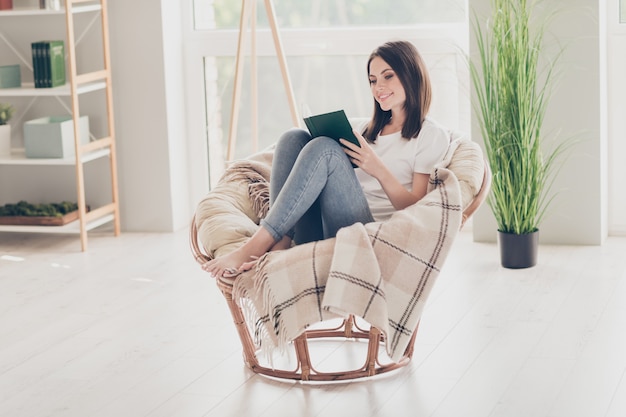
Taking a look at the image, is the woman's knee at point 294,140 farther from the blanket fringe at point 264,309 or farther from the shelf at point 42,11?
the shelf at point 42,11

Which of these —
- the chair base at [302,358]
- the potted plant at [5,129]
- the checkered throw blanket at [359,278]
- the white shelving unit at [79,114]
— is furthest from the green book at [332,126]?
the potted plant at [5,129]

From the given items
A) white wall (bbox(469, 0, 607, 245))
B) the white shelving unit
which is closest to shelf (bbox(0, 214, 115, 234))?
the white shelving unit

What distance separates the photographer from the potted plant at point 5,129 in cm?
479

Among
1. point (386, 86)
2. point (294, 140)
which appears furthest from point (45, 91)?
point (386, 86)

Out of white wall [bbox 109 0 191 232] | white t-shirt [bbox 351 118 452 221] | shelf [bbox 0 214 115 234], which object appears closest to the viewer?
white t-shirt [bbox 351 118 452 221]

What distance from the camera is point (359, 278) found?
2.79 meters

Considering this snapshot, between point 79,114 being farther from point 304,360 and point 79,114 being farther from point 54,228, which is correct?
point 304,360

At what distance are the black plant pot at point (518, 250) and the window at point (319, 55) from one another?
87 centimetres

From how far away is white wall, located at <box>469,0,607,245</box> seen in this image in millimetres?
4352

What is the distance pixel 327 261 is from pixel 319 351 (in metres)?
0.50

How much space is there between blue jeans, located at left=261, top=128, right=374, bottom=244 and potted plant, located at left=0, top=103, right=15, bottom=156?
7.17ft

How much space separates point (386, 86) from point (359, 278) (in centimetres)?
70

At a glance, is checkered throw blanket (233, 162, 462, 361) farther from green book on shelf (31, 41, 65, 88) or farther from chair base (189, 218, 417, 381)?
green book on shelf (31, 41, 65, 88)

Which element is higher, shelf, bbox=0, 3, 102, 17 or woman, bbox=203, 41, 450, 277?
shelf, bbox=0, 3, 102, 17
